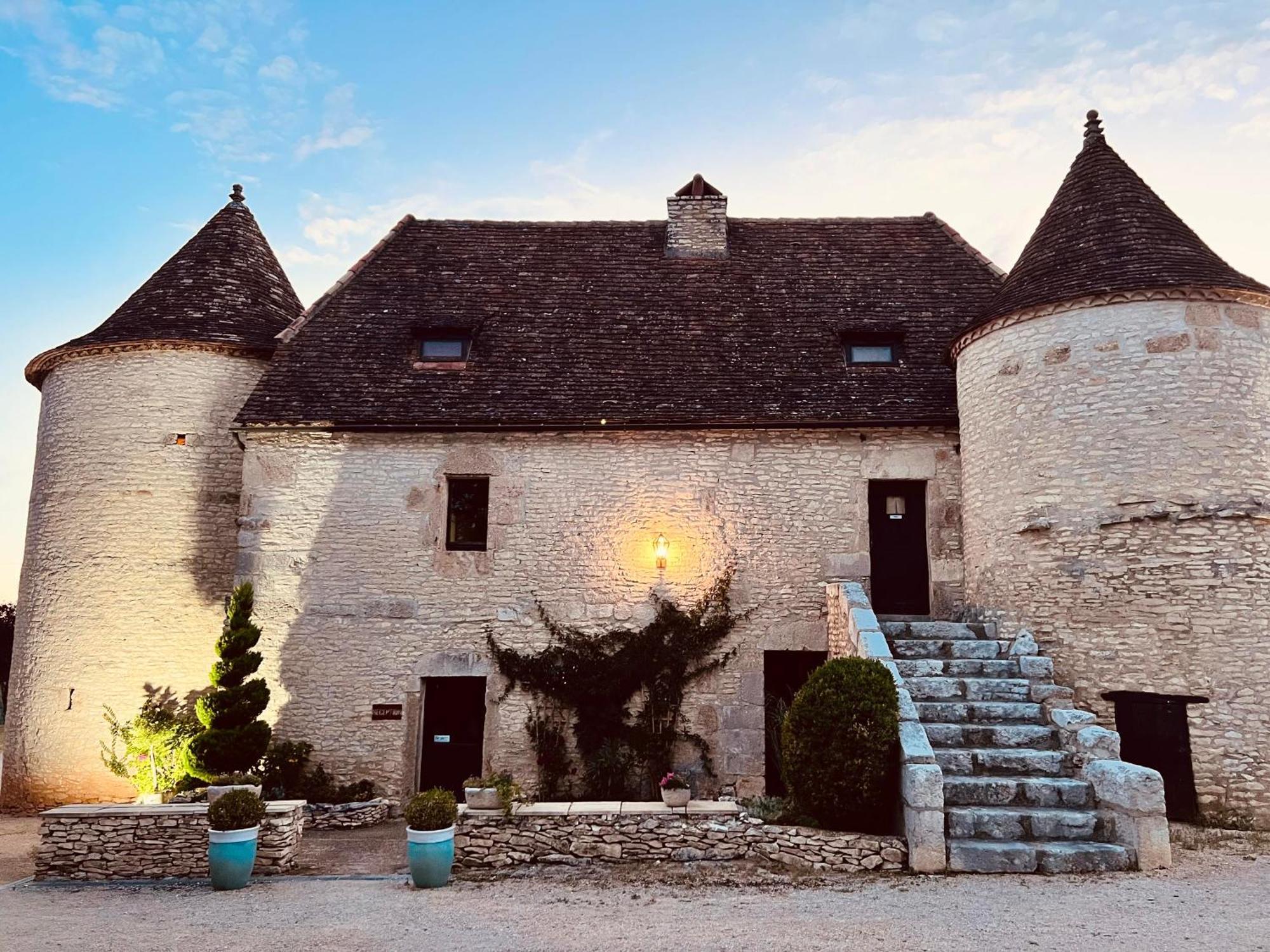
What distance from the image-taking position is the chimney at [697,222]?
13648mm

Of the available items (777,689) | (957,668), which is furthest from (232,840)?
(957,668)

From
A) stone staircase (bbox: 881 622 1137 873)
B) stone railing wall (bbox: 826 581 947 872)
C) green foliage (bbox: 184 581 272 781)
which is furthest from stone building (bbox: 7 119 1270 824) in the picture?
stone railing wall (bbox: 826 581 947 872)

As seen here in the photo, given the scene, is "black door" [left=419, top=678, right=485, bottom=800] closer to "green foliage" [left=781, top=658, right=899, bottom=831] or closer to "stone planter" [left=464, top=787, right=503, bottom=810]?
"stone planter" [left=464, top=787, right=503, bottom=810]

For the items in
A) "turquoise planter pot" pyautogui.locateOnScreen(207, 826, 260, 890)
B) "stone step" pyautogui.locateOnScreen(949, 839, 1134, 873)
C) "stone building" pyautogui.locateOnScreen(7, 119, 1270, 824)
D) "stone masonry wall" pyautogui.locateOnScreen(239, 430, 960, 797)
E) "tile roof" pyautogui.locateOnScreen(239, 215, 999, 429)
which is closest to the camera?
"stone step" pyautogui.locateOnScreen(949, 839, 1134, 873)

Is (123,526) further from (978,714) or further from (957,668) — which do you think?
(978,714)

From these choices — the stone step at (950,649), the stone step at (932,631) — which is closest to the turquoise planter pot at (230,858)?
the stone step at (950,649)

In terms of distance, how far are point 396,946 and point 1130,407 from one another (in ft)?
28.3

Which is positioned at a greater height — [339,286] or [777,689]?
[339,286]

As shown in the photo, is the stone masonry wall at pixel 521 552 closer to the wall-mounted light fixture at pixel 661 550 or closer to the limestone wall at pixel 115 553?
the wall-mounted light fixture at pixel 661 550

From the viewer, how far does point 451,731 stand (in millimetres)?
10711

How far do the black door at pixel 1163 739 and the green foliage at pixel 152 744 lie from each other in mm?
10898

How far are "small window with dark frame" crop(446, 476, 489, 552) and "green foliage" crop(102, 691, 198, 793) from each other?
418 cm

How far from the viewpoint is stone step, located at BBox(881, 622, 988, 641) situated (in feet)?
30.9

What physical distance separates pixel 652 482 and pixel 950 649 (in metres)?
4.16
